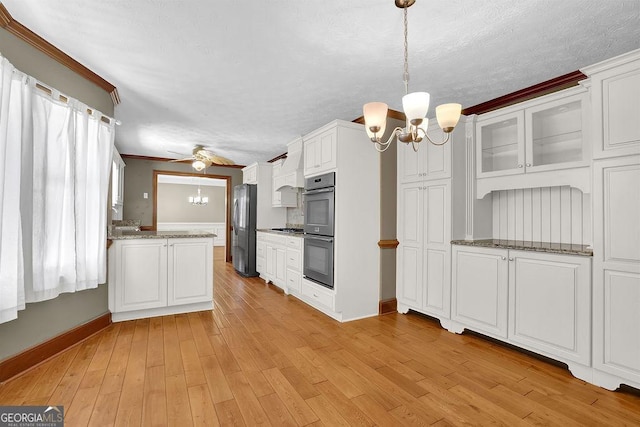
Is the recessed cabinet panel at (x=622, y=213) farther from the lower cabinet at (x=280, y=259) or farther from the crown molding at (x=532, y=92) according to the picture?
the lower cabinet at (x=280, y=259)

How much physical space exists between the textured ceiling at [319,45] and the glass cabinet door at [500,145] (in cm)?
37

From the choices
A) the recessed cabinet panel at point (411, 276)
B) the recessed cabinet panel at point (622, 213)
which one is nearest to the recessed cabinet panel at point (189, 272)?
the recessed cabinet panel at point (411, 276)

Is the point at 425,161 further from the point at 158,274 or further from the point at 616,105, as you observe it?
the point at 158,274

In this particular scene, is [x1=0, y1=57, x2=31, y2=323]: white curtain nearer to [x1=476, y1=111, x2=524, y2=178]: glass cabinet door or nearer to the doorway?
[x1=476, y1=111, x2=524, y2=178]: glass cabinet door

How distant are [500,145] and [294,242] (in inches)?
108

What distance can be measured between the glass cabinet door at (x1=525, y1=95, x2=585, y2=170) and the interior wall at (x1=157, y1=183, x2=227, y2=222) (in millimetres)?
10424

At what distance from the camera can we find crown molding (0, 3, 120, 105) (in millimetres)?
1970

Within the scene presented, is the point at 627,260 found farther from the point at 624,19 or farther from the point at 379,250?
the point at 379,250

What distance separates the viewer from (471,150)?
3.14 m

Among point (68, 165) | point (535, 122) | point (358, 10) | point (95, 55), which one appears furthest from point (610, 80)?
point (68, 165)

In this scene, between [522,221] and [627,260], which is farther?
[522,221]

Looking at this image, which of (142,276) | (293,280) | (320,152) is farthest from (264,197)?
(142,276)

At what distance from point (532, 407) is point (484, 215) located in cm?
188

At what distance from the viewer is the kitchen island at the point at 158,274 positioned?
10.3ft
